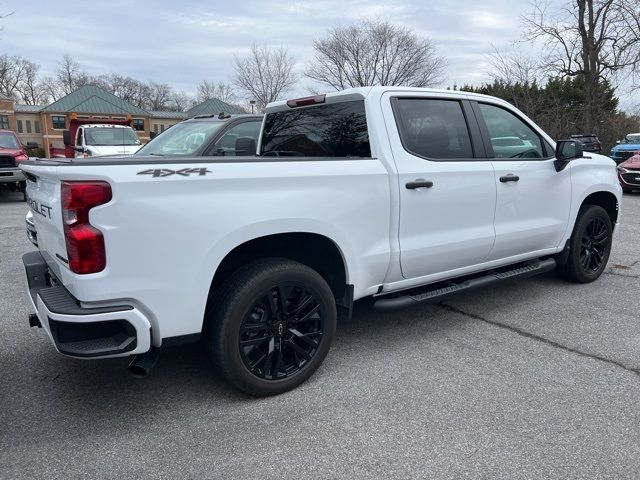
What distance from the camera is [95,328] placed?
8.11 ft

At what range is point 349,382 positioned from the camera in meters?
3.21

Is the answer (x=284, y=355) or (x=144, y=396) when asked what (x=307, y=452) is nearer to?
(x=284, y=355)

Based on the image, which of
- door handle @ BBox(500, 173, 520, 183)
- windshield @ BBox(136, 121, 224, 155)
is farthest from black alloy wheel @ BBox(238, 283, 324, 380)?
windshield @ BBox(136, 121, 224, 155)

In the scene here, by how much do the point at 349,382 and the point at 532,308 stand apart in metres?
2.25

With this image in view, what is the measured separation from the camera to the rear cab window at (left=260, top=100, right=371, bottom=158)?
142 inches

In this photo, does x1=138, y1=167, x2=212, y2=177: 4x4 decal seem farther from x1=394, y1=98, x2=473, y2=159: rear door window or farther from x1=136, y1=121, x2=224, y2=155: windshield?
x1=136, y1=121, x2=224, y2=155: windshield

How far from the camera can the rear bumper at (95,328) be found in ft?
7.86

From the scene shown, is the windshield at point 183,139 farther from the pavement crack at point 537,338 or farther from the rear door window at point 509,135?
the pavement crack at point 537,338

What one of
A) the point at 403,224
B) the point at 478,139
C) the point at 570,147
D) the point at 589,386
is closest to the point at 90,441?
the point at 403,224

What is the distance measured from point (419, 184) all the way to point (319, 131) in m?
0.97

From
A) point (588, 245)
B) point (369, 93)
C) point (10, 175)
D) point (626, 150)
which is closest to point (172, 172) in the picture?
point (369, 93)

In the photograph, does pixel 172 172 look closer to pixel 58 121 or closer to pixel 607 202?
pixel 607 202

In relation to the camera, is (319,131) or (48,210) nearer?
(48,210)

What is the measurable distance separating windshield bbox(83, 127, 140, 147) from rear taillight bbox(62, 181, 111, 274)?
40.9ft
